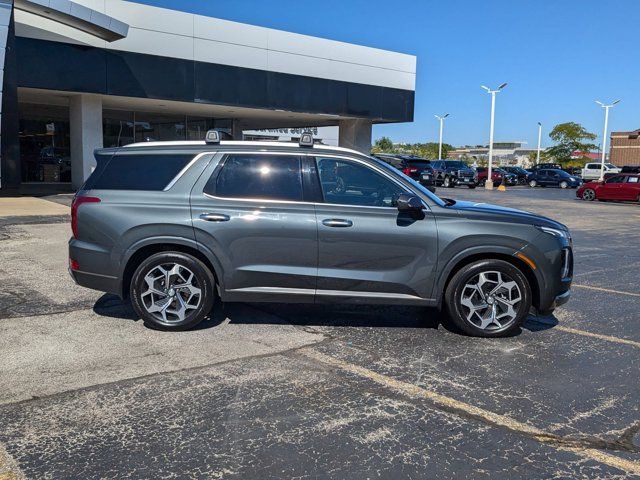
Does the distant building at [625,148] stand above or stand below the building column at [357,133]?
above

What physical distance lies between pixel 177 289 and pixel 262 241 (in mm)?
974

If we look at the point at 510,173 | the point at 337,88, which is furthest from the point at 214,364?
the point at 510,173

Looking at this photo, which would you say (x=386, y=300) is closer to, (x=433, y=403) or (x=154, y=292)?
(x=433, y=403)

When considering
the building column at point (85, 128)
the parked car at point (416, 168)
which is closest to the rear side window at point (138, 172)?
the building column at point (85, 128)

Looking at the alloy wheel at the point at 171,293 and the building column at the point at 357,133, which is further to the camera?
the building column at the point at 357,133

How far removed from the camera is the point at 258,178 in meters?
5.62

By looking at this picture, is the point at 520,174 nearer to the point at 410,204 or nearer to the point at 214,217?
the point at 410,204

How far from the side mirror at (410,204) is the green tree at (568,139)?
78.7 m

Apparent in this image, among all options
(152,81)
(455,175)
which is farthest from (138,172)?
(455,175)

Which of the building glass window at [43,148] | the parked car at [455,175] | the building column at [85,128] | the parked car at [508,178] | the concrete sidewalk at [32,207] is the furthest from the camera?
the parked car at [508,178]

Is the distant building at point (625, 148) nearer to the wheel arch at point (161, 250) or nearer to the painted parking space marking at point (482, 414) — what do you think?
the wheel arch at point (161, 250)

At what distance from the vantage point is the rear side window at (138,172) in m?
5.67

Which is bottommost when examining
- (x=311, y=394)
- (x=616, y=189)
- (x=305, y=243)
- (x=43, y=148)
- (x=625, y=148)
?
(x=311, y=394)

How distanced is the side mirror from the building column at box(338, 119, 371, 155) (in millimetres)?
22827
